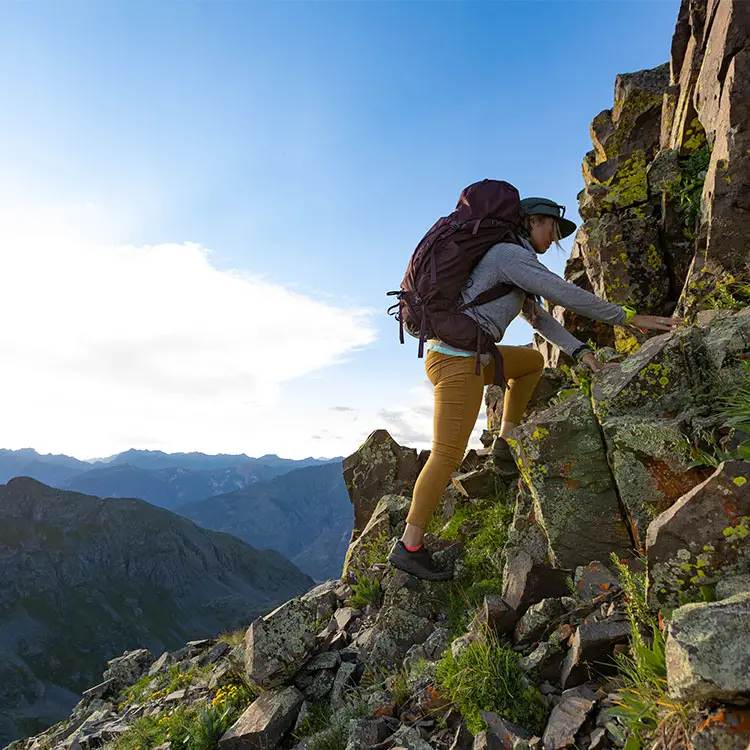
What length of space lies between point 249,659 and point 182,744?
141 cm

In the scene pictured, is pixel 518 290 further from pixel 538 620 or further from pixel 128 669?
pixel 128 669

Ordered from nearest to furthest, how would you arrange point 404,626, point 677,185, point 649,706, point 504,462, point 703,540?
point 649,706 → point 703,540 → point 404,626 → point 504,462 → point 677,185

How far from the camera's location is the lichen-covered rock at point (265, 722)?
612 cm

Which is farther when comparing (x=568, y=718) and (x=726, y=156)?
(x=726, y=156)

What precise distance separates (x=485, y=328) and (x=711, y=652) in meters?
3.83

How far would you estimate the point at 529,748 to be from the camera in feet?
12.8

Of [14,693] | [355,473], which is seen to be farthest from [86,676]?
[355,473]

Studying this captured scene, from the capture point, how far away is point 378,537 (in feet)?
33.0

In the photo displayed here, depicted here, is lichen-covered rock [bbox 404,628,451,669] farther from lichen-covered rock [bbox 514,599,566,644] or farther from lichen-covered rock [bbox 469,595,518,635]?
lichen-covered rock [bbox 514,599,566,644]

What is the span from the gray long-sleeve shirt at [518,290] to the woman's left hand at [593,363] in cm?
22

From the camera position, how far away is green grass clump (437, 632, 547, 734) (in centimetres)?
443

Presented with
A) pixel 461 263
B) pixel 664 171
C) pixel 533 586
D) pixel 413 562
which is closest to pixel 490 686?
pixel 533 586

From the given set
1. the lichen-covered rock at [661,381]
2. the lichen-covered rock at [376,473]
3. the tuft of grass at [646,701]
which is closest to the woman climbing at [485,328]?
the lichen-covered rock at [661,381]

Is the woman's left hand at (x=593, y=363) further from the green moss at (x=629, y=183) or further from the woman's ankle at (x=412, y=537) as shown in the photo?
the green moss at (x=629, y=183)
